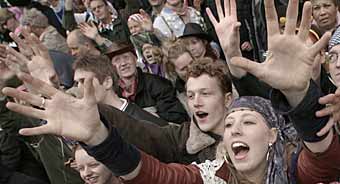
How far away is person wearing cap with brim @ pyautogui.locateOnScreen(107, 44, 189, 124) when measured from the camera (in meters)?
5.91

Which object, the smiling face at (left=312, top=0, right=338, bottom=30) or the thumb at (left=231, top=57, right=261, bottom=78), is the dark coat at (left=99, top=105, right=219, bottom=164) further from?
the smiling face at (left=312, top=0, right=338, bottom=30)

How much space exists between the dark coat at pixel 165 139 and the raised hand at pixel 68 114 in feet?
3.70

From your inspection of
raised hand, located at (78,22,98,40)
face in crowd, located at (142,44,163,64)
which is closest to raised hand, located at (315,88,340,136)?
face in crowd, located at (142,44,163,64)

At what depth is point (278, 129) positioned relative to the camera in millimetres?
3533

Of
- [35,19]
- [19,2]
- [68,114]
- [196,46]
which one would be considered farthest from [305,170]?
[19,2]

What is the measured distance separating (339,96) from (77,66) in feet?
8.45

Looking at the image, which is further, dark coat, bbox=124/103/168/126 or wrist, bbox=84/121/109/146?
dark coat, bbox=124/103/168/126

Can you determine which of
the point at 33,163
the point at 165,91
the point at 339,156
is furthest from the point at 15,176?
the point at 339,156

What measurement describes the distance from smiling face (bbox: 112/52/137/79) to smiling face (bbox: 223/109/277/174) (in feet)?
8.27

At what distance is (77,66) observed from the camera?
5246mm

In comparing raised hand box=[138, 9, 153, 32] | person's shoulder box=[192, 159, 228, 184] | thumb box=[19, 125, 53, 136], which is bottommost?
person's shoulder box=[192, 159, 228, 184]

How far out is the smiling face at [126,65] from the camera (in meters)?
5.97

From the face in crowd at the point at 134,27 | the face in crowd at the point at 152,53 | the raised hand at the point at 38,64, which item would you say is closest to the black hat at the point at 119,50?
the face in crowd at the point at 152,53

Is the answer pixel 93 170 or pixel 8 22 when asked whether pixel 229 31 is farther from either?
pixel 8 22
